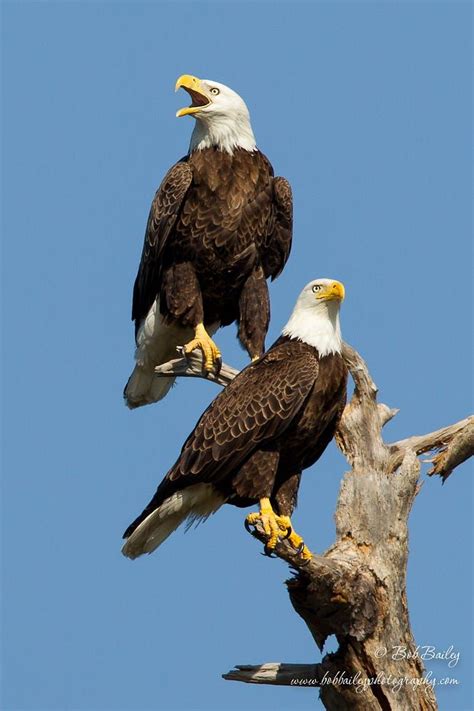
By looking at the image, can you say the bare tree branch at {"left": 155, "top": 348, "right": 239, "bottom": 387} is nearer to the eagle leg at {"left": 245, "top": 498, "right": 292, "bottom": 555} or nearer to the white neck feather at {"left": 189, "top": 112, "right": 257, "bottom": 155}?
the white neck feather at {"left": 189, "top": 112, "right": 257, "bottom": 155}

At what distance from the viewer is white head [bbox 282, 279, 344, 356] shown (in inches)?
344

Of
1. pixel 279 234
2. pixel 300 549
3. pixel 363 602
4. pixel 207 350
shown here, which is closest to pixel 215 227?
pixel 279 234

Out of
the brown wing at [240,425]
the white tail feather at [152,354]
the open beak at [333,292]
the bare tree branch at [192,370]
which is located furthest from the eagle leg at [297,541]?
the white tail feather at [152,354]

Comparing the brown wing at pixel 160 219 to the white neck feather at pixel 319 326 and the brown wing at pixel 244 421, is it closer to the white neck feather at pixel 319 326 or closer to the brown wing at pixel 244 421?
the white neck feather at pixel 319 326

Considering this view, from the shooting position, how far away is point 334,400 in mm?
8648

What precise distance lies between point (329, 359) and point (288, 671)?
1889 millimetres

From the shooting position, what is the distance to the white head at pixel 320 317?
8.73 m

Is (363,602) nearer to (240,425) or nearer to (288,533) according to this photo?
(288,533)

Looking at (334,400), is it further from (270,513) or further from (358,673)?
(358,673)

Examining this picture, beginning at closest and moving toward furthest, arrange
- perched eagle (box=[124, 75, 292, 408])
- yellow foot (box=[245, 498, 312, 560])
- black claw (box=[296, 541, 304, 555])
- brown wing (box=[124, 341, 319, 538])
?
black claw (box=[296, 541, 304, 555]) → yellow foot (box=[245, 498, 312, 560]) → brown wing (box=[124, 341, 319, 538]) → perched eagle (box=[124, 75, 292, 408])

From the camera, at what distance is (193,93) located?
1016 centimetres

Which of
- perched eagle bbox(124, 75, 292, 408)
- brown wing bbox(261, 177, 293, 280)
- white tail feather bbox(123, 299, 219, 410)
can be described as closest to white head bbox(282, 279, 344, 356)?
perched eagle bbox(124, 75, 292, 408)

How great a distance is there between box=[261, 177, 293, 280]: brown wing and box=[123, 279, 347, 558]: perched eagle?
61.7 inches

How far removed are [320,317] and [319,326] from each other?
0.20ft
